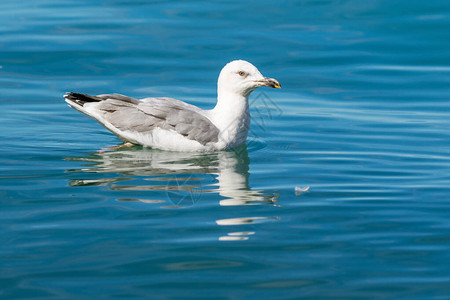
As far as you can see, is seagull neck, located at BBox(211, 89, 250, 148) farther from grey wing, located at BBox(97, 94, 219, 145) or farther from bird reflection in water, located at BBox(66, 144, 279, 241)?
bird reflection in water, located at BBox(66, 144, 279, 241)

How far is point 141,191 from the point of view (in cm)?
938

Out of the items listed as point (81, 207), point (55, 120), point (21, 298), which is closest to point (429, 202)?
point (81, 207)

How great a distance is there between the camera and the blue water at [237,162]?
283 inches

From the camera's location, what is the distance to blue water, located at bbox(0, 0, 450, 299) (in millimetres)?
7195

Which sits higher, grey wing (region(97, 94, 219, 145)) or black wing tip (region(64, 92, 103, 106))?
black wing tip (region(64, 92, 103, 106))

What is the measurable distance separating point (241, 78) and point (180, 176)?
1.89 meters

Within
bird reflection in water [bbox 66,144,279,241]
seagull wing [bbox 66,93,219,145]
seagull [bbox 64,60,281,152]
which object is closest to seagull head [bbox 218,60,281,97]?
seagull [bbox 64,60,281,152]

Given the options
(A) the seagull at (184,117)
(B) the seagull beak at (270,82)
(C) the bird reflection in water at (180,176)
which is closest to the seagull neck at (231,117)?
(A) the seagull at (184,117)

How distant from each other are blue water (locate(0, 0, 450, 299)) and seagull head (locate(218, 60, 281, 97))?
94 centimetres

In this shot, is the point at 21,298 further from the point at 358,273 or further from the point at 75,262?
the point at 358,273

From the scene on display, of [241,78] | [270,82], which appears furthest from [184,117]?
[270,82]

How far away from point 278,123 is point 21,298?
23.4 ft

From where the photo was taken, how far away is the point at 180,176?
10086mm

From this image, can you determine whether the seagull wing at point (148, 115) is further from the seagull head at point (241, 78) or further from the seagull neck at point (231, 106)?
the seagull head at point (241, 78)
